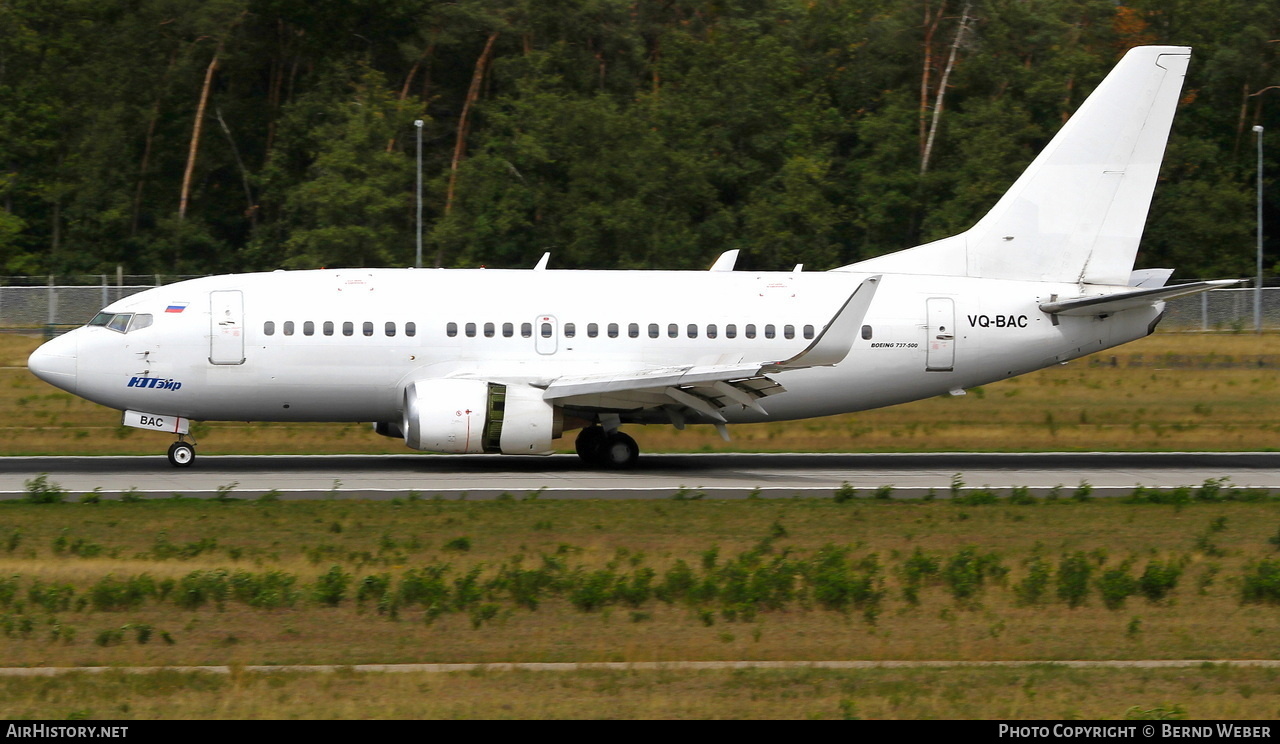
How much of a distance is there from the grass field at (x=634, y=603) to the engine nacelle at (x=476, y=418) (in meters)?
3.59

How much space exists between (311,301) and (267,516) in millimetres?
7296

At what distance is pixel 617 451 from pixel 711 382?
2.86m

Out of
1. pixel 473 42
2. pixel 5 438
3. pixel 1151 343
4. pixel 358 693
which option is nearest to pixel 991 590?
pixel 358 693

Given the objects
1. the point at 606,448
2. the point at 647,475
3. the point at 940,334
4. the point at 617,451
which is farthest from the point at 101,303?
the point at 940,334

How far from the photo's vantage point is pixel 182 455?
27203 mm

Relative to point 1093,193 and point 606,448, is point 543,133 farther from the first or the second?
point 606,448

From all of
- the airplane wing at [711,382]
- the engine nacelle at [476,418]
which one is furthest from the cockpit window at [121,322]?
the airplane wing at [711,382]

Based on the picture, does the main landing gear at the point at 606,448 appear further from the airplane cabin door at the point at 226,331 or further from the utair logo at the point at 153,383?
the utair logo at the point at 153,383

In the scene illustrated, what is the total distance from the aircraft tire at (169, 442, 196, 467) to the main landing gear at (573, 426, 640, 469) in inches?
283

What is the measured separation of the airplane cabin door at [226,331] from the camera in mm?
26734

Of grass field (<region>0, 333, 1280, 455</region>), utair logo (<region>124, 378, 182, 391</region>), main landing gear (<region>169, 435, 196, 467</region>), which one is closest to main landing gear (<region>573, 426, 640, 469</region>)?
grass field (<region>0, 333, 1280, 455</region>)

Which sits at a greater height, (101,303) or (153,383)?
(101,303)

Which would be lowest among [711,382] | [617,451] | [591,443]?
[617,451]

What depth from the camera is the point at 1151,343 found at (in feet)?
178
